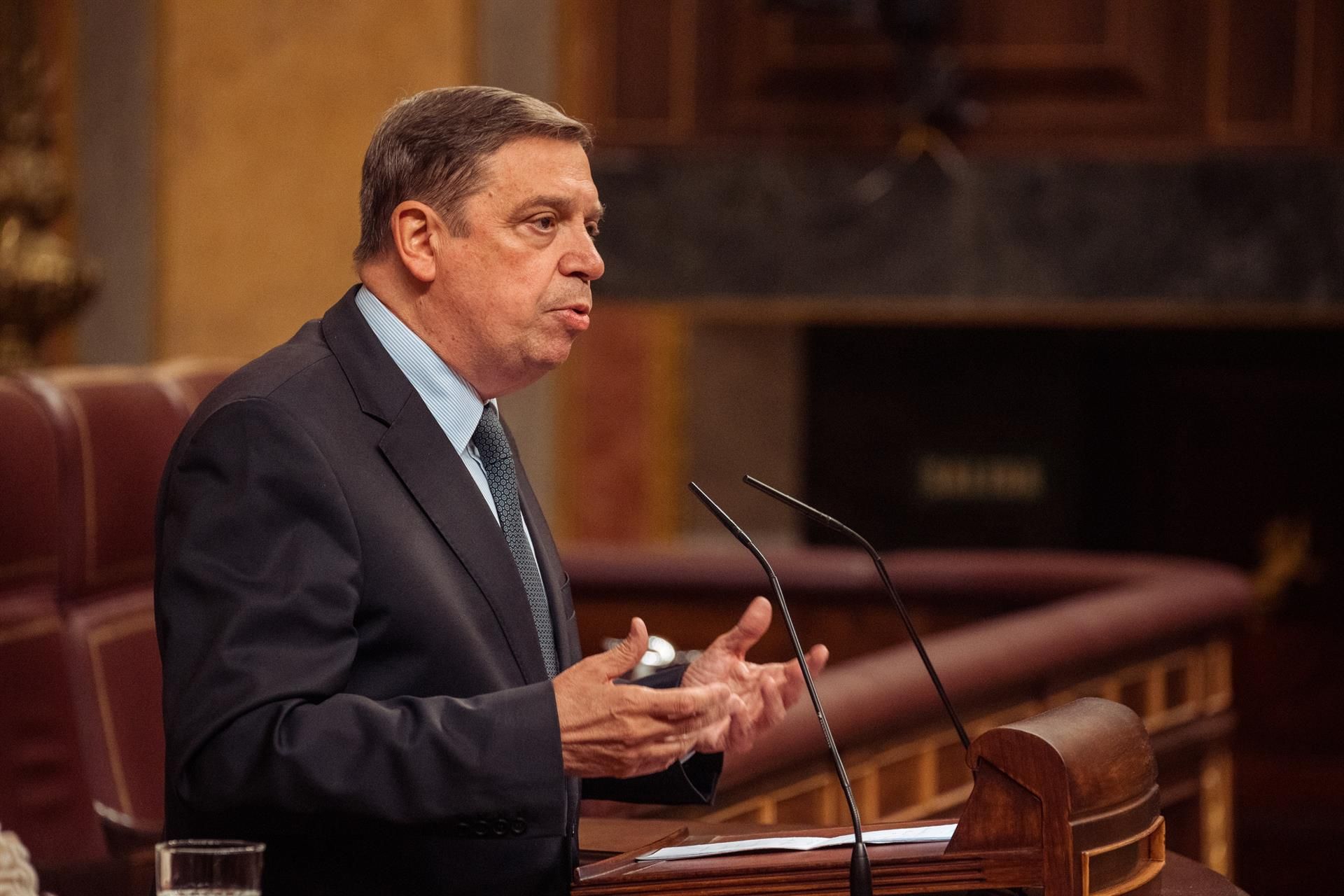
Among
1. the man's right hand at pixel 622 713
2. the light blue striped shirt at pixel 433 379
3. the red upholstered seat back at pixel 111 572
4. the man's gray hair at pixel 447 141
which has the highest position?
the man's gray hair at pixel 447 141

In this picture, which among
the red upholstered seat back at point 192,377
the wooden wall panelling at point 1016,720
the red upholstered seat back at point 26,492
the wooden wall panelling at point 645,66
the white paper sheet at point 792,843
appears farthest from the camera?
the wooden wall panelling at point 645,66

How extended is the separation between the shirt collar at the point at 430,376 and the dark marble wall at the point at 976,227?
364 cm

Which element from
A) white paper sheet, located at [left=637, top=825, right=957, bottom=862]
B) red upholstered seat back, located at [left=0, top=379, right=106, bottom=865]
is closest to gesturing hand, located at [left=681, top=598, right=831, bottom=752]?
white paper sheet, located at [left=637, top=825, right=957, bottom=862]

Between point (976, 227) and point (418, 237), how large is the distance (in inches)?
148

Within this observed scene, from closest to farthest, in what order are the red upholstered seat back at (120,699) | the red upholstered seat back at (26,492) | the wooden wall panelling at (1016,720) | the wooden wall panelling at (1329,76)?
the wooden wall panelling at (1016,720) → the red upholstered seat back at (26,492) → the red upholstered seat back at (120,699) → the wooden wall panelling at (1329,76)

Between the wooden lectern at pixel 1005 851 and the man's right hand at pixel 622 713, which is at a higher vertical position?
the man's right hand at pixel 622 713

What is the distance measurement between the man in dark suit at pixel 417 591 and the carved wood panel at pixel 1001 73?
11.9ft

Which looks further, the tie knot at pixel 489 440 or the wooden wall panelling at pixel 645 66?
the wooden wall panelling at pixel 645 66

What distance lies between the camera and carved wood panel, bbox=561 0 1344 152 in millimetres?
5207

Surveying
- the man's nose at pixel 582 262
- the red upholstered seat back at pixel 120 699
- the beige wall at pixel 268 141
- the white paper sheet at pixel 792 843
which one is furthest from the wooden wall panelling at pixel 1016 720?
the beige wall at pixel 268 141

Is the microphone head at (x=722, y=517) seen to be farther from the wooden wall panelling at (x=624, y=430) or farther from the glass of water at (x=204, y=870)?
the wooden wall panelling at (x=624, y=430)

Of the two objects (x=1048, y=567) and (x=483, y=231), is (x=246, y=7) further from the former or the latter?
(x=483, y=231)

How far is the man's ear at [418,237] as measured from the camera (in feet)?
5.56

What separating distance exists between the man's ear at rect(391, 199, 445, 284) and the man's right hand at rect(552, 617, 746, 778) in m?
0.42
